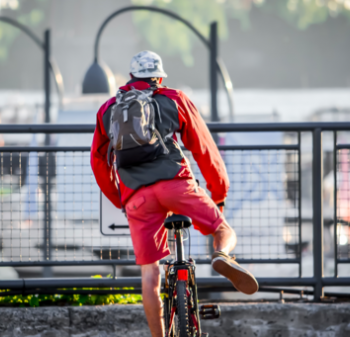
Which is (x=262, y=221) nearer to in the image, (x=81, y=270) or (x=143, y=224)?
(x=143, y=224)

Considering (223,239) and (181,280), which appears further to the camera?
(223,239)

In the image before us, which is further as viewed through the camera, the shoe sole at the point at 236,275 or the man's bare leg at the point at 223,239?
the man's bare leg at the point at 223,239

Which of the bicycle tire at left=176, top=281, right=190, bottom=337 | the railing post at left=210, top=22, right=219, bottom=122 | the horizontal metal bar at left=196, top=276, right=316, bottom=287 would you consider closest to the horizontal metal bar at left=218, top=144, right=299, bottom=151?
the horizontal metal bar at left=196, top=276, right=316, bottom=287

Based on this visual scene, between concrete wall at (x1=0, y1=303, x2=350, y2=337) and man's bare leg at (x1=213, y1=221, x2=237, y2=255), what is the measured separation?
3.97ft

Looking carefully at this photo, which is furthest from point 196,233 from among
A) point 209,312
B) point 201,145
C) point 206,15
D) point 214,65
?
point 206,15

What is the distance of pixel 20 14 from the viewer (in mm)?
37375

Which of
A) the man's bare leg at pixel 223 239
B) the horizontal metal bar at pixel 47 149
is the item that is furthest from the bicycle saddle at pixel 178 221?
the horizontal metal bar at pixel 47 149

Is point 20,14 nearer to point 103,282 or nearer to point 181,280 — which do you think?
point 103,282

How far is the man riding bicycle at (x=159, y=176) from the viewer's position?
3.18 metres

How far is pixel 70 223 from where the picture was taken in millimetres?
4523

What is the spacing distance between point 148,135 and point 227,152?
149 cm

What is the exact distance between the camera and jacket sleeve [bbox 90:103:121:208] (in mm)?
3500

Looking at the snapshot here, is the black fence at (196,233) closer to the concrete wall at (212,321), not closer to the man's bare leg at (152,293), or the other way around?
the concrete wall at (212,321)

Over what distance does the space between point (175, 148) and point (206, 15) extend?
118 ft
